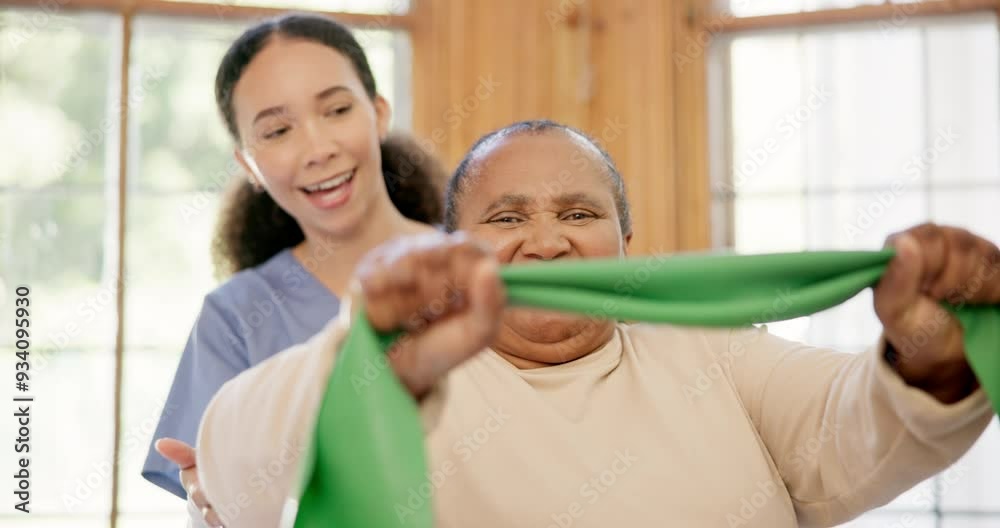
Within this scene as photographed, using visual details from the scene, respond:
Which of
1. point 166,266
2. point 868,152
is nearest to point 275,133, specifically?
point 166,266

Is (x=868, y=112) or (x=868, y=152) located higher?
(x=868, y=112)

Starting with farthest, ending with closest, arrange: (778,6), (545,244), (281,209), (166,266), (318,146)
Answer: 1. (778,6)
2. (166,266)
3. (281,209)
4. (318,146)
5. (545,244)

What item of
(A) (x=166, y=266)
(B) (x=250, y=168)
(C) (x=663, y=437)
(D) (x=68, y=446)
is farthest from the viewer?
(A) (x=166, y=266)

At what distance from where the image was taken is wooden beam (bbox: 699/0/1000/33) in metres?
3.19

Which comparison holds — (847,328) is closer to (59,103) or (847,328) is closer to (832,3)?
(832,3)

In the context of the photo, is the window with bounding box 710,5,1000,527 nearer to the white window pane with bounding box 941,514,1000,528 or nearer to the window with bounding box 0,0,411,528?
the white window pane with bounding box 941,514,1000,528

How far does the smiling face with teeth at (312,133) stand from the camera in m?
1.99

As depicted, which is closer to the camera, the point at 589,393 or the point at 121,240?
the point at 589,393

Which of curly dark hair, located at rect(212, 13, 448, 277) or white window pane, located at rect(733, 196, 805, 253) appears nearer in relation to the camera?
curly dark hair, located at rect(212, 13, 448, 277)

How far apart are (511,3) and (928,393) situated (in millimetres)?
2484

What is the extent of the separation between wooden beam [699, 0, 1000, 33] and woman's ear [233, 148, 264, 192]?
1623mm

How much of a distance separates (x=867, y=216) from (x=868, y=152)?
0.18m

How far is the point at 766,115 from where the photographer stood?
10.9 feet

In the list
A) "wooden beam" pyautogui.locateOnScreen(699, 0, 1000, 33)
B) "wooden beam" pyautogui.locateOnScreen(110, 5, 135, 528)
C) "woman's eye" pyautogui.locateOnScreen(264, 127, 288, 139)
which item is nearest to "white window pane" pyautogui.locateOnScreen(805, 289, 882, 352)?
"wooden beam" pyautogui.locateOnScreen(699, 0, 1000, 33)
